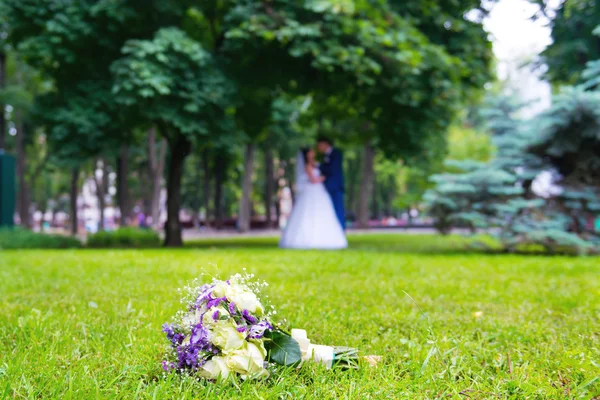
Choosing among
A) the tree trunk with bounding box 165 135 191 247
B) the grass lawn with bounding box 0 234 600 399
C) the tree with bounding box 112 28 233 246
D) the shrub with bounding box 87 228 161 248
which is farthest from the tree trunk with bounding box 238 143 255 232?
the grass lawn with bounding box 0 234 600 399

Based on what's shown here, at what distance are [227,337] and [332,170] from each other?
37.5 feet

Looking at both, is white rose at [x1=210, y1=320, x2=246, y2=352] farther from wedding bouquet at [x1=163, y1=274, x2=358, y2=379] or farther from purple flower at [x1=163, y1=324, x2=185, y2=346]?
purple flower at [x1=163, y1=324, x2=185, y2=346]

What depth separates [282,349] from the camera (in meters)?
2.43

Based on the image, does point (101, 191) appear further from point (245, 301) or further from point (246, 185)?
point (245, 301)

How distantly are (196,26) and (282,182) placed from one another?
93.2 feet

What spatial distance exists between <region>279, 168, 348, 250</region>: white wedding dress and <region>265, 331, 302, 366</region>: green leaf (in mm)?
10453

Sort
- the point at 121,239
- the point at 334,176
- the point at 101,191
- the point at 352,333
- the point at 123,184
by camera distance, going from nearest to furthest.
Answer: the point at 352,333, the point at 334,176, the point at 121,239, the point at 123,184, the point at 101,191

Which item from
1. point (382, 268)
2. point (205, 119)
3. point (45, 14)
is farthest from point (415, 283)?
point (45, 14)

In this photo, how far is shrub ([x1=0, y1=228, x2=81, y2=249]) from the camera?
12945 millimetres

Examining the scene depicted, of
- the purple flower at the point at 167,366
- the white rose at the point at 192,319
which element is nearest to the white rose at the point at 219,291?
the white rose at the point at 192,319

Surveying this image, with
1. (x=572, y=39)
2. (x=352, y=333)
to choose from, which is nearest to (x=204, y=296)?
(x=352, y=333)

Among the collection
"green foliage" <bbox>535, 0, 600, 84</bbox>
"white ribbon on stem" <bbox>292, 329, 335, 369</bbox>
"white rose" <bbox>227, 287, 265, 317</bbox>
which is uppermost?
"green foliage" <bbox>535, 0, 600, 84</bbox>

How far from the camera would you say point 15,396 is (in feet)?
7.01

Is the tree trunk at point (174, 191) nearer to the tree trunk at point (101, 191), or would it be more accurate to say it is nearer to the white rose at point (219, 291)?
the white rose at point (219, 291)
